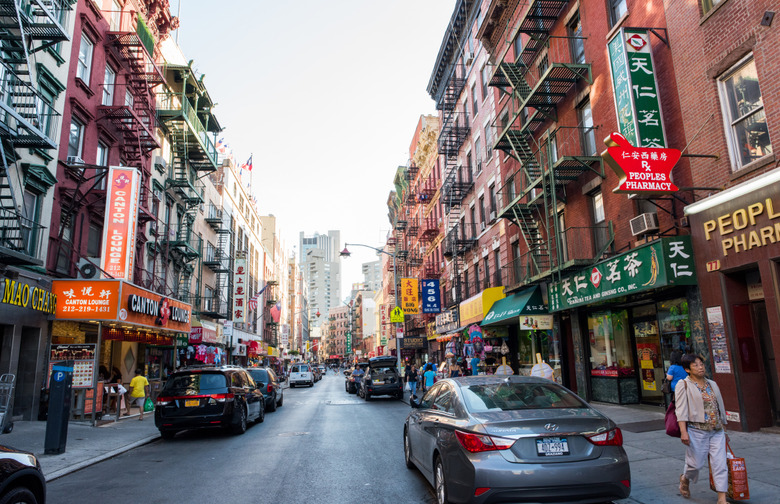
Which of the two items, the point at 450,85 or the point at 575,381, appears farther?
the point at 450,85

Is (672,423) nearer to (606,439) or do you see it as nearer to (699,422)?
(699,422)

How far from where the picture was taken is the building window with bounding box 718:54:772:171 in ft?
33.2

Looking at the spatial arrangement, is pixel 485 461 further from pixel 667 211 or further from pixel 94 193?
pixel 94 193

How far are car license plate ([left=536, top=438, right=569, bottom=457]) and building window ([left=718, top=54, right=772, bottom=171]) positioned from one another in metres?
7.97

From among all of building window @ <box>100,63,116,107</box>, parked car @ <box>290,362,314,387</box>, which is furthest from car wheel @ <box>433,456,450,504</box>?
parked car @ <box>290,362,314,387</box>

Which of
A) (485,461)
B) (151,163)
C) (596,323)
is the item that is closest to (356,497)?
(485,461)

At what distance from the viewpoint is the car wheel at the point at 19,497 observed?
451 centimetres

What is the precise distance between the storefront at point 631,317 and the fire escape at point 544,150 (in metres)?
1.12

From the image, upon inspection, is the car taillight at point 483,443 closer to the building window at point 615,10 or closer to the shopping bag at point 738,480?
the shopping bag at point 738,480

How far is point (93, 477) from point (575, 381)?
1520 centimetres

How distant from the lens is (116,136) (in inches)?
832

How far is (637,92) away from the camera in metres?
12.6

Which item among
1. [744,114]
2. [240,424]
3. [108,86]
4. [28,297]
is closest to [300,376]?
[108,86]

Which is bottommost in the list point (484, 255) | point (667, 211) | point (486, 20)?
point (667, 211)
